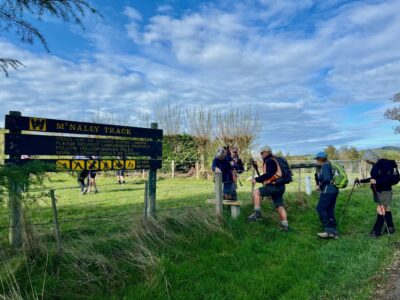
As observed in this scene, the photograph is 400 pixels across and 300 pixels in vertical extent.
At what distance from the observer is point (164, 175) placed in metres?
27.6

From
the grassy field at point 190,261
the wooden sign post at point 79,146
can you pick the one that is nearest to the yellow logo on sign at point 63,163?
the wooden sign post at point 79,146

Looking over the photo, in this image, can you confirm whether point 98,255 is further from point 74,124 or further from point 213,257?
point 74,124

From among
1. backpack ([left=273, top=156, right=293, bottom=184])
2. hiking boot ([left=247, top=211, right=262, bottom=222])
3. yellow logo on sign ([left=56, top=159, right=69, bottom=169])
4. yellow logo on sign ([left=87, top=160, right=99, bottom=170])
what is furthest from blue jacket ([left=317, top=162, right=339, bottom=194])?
yellow logo on sign ([left=56, top=159, right=69, bottom=169])

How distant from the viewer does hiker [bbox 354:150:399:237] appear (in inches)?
320

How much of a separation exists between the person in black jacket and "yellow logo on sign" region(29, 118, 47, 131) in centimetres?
696

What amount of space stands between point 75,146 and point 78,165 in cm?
34

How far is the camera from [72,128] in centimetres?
642

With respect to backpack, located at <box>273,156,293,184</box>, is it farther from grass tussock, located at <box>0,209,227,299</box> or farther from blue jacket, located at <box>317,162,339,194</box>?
grass tussock, located at <box>0,209,227,299</box>

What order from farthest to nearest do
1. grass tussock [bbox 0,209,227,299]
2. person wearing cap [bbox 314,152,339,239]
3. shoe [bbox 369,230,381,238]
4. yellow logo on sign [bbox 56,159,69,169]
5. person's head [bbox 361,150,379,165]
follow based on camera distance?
person's head [bbox 361,150,379,165] → person wearing cap [bbox 314,152,339,239] → shoe [bbox 369,230,381,238] → yellow logo on sign [bbox 56,159,69,169] → grass tussock [bbox 0,209,227,299]

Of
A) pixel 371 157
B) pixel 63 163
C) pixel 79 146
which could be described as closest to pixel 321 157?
pixel 371 157

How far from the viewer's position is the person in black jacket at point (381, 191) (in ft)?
26.7

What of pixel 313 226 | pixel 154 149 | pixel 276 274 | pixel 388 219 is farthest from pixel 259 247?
pixel 388 219

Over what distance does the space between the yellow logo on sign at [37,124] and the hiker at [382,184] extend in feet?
22.8

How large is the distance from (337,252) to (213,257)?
2.62m
